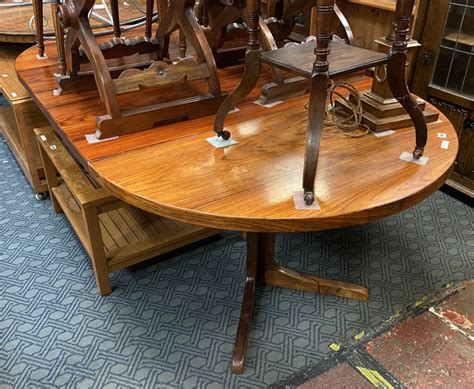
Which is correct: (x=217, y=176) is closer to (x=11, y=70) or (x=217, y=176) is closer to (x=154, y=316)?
(x=154, y=316)

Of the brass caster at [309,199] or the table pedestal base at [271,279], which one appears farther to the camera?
the table pedestal base at [271,279]

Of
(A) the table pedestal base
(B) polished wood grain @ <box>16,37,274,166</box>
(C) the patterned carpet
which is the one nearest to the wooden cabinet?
(C) the patterned carpet

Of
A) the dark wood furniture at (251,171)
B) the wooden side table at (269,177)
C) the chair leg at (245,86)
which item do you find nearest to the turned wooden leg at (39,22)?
the dark wood furniture at (251,171)

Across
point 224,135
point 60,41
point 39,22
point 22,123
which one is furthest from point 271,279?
point 39,22

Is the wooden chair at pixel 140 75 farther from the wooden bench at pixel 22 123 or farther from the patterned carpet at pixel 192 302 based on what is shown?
the patterned carpet at pixel 192 302

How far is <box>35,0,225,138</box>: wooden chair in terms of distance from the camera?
1454 millimetres

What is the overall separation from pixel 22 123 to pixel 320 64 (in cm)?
170

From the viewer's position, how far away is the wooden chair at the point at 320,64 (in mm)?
1021

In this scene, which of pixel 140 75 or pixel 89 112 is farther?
pixel 89 112

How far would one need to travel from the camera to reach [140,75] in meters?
1.47

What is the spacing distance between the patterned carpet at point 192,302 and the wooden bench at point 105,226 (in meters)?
0.14

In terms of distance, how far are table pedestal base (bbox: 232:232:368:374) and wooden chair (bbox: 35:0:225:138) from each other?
1.73ft

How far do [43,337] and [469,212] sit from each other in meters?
2.04

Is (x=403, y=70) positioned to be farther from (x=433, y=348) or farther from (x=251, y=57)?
(x=433, y=348)
